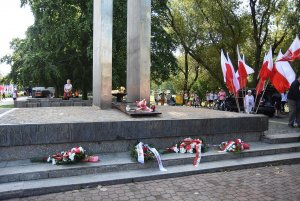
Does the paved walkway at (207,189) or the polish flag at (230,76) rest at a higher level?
the polish flag at (230,76)

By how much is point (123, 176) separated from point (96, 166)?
63 centimetres

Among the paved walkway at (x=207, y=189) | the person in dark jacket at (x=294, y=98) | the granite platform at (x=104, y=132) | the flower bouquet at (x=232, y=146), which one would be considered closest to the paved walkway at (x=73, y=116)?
the granite platform at (x=104, y=132)

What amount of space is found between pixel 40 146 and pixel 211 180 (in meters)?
3.91

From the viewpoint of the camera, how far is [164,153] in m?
7.55

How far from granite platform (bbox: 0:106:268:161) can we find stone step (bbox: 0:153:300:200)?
42.3 inches

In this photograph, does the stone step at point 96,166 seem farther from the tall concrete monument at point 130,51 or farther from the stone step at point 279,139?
the tall concrete monument at point 130,51

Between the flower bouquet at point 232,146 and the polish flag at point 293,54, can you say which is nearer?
the flower bouquet at point 232,146

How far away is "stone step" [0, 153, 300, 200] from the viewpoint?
219 inches

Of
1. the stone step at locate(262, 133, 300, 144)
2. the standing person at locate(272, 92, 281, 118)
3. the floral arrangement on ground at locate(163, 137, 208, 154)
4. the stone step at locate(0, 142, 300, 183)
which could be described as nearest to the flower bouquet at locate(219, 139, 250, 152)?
the stone step at locate(0, 142, 300, 183)

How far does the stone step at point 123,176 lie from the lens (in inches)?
219

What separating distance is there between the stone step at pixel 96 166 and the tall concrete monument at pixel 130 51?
4.04 meters

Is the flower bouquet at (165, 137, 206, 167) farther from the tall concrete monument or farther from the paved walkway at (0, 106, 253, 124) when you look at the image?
the tall concrete monument

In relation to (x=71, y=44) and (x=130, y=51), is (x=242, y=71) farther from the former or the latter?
(x=71, y=44)

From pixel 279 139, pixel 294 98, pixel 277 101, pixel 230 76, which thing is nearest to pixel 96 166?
pixel 279 139
